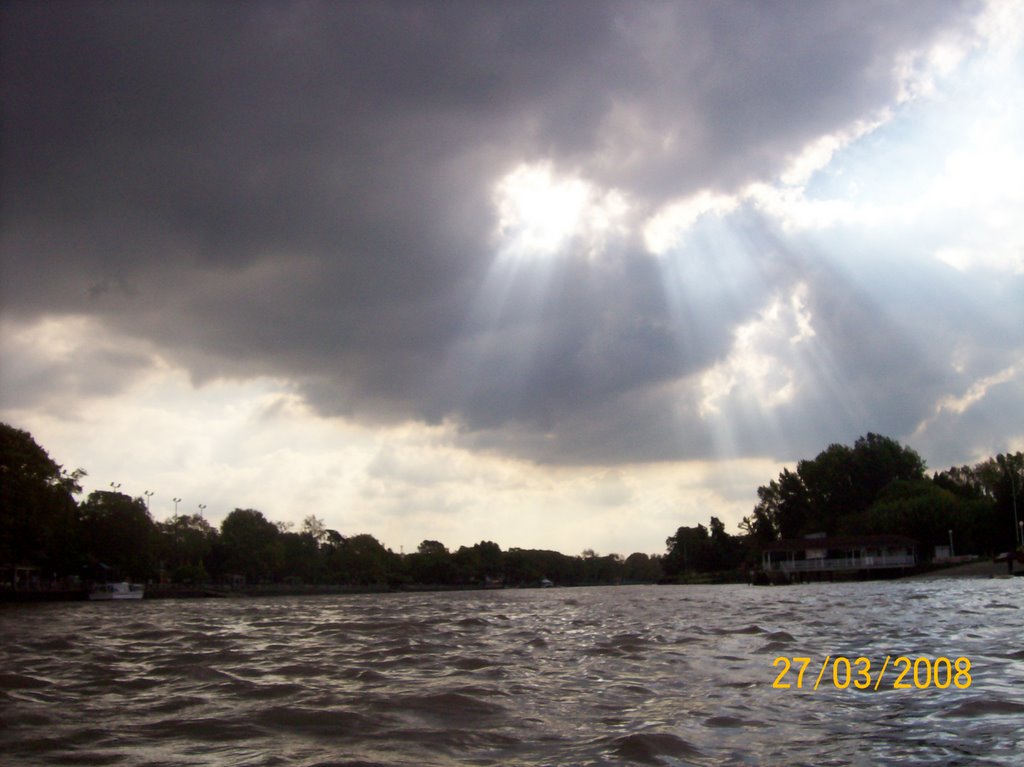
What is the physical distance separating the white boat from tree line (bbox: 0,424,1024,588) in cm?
523

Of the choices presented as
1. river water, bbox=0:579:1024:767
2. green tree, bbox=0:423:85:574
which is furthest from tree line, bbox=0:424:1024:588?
river water, bbox=0:579:1024:767

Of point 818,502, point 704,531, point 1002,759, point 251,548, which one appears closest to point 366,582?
point 251,548

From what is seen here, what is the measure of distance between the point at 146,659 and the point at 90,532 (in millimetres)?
78144

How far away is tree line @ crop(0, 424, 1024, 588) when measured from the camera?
58625 mm

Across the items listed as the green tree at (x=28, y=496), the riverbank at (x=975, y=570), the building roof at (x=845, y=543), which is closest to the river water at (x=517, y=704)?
the green tree at (x=28, y=496)

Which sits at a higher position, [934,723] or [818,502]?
[818,502]

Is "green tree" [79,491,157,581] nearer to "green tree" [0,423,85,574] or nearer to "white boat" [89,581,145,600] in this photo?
"white boat" [89,581,145,600]

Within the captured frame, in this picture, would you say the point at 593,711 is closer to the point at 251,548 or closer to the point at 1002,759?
the point at 1002,759

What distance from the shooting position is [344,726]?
646 cm

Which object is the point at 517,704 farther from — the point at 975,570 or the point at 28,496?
the point at 975,570

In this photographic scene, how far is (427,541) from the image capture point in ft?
587

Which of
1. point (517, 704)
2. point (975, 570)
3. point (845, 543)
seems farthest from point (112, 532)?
point (517, 704)
